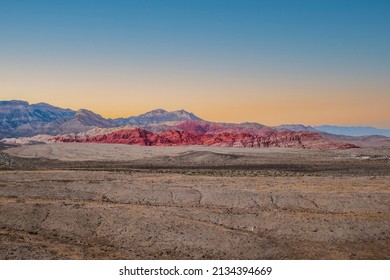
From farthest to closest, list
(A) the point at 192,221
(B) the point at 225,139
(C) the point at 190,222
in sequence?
(B) the point at 225,139, (A) the point at 192,221, (C) the point at 190,222

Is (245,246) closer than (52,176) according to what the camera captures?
Yes

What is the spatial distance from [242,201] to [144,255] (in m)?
12.0

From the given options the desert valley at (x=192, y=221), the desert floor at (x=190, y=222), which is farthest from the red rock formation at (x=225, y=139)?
the desert floor at (x=190, y=222)

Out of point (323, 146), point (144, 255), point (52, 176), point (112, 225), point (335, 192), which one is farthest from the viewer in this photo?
point (323, 146)

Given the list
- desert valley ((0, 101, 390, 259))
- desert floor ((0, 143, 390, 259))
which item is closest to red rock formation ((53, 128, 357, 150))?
desert valley ((0, 101, 390, 259))

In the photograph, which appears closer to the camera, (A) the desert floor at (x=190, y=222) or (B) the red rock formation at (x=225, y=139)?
(A) the desert floor at (x=190, y=222)

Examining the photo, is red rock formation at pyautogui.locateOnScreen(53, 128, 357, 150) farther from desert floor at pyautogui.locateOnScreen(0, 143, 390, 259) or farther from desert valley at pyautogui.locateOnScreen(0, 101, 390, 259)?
desert floor at pyautogui.locateOnScreen(0, 143, 390, 259)

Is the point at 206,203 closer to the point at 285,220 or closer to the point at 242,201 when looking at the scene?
the point at 242,201

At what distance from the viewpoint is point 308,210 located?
26.5 metres

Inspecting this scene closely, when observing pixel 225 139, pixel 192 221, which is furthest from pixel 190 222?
pixel 225 139

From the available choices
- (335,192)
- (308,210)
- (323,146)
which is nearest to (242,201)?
(308,210)

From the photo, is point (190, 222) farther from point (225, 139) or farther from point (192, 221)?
point (225, 139)

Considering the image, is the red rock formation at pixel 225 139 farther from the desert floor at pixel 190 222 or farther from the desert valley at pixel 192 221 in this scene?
the desert floor at pixel 190 222

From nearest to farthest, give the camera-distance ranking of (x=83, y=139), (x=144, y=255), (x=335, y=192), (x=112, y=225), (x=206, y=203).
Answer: (x=144, y=255) → (x=112, y=225) → (x=206, y=203) → (x=335, y=192) → (x=83, y=139)
